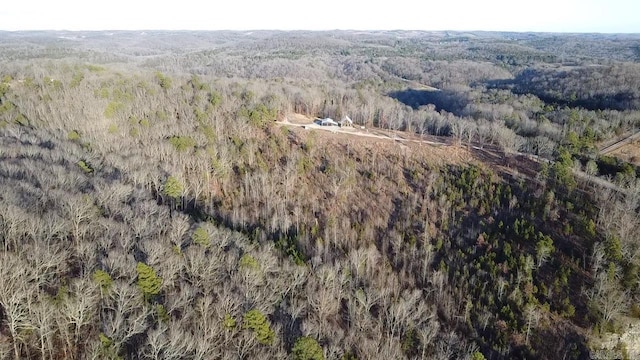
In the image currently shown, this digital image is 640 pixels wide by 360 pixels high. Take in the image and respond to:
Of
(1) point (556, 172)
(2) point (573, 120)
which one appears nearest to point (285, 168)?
(1) point (556, 172)

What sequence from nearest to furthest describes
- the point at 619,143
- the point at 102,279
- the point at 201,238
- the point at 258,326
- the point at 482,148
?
the point at 102,279 → the point at 258,326 → the point at 201,238 → the point at 482,148 → the point at 619,143

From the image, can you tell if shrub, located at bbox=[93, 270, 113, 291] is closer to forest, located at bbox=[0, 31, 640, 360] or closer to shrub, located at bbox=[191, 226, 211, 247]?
forest, located at bbox=[0, 31, 640, 360]

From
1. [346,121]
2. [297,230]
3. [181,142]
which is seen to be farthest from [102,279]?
[346,121]

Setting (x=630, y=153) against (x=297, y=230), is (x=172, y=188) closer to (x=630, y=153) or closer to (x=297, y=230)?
(x=297, y=230)

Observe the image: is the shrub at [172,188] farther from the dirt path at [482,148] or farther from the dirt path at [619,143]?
the dirt path at [619,143]

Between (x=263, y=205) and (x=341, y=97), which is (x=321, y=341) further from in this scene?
(x=341, y=97)

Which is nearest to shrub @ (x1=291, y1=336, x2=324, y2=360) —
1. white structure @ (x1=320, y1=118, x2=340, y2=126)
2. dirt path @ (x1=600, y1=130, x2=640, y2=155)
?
white structure @ (x1=320, y1=118, x2=340, y2=126)

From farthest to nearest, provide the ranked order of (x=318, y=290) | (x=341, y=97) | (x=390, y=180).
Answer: (x=341, y=97)
(x=390, y=180)
(x=318, y=290)

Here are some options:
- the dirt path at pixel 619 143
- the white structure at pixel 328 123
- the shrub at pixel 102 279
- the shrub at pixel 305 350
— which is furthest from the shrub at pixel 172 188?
the dirt path at pixel 619 143
